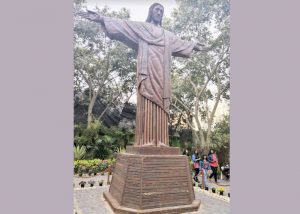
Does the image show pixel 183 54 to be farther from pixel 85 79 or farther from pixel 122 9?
pixel 85 79

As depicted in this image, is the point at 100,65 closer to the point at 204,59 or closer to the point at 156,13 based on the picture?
the point at 204,59

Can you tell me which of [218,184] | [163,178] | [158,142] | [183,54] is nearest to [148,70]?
[183,54]

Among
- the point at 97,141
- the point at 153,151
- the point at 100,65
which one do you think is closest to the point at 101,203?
the point at 153,151

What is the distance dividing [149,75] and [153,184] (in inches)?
109

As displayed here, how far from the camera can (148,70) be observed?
6.89 metres

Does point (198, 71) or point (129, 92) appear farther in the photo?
point (129, 92)

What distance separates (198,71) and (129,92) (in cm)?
617

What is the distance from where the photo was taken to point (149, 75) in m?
6.89

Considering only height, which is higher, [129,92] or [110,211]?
[129,92]

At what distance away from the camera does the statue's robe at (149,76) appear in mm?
6770

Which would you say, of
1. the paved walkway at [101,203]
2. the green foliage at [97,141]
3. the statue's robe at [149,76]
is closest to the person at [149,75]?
the statue's robe at [149,76]

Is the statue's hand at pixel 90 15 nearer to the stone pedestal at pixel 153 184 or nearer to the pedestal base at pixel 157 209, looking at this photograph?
the stone pedestal at pixel 153 184

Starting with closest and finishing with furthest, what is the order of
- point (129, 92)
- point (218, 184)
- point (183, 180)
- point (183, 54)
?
point (183, 180) < point (183, 54) < point (218, 184) < point (129, 92)

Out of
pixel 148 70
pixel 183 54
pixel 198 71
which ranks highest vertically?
pixel 198 71
